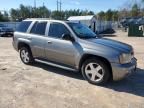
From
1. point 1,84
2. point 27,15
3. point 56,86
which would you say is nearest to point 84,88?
point 56,86

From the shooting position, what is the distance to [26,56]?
30.9ft

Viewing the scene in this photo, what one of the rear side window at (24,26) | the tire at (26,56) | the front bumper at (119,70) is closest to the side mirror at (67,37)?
the front bumper at (119,70)

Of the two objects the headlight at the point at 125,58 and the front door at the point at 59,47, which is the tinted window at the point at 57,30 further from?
the headlight at the point at 125,58

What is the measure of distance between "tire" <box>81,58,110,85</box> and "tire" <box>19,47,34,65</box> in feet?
8.50

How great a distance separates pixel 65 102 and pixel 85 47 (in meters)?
1.99

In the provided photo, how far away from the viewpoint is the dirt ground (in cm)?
566

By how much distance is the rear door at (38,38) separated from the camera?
28.0ft

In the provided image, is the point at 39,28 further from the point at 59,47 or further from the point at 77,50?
the point at 77,50

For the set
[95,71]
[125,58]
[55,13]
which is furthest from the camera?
[55,13]

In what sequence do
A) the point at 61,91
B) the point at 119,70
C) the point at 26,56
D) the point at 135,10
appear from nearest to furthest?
the point at 61,91 → the point at 119,70 → the point at 26,56 → the point at 135,10

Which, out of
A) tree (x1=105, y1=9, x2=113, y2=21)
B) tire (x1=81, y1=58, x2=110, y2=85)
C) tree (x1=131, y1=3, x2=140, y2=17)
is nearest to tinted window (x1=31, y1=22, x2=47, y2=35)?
tire (x1=81, y1=58, x2=110, y2=85)

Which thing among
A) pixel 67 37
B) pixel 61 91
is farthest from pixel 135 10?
pixel 61 91

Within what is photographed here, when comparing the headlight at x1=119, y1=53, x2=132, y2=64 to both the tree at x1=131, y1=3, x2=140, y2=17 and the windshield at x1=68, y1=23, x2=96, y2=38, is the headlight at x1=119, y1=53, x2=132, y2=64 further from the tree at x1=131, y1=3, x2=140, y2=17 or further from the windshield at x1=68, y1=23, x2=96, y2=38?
the tree at x1=131, y1=3, x2=140, y2=17

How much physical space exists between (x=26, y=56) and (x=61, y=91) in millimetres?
3338
